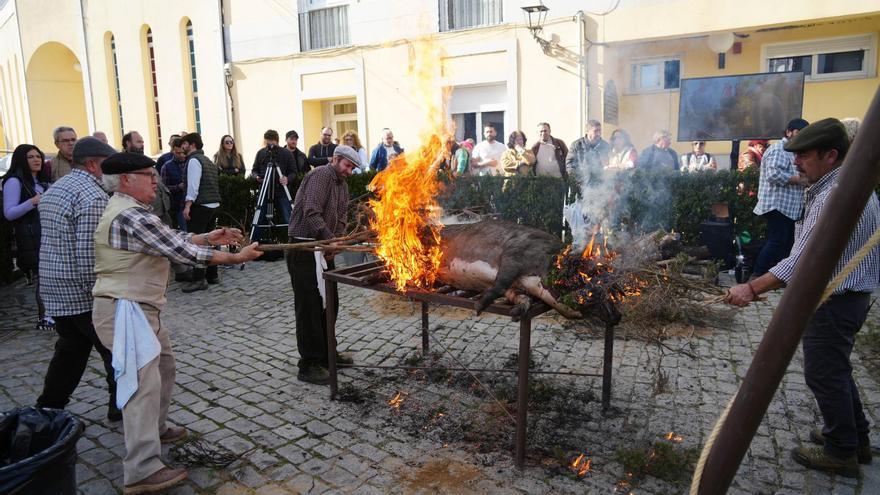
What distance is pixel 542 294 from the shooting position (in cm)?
394

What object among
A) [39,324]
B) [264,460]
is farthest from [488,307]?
[39,324]

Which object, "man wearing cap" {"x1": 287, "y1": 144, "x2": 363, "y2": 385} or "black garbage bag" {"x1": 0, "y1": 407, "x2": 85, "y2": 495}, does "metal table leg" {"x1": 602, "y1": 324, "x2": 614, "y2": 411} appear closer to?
"man wearing cap" {"x1": 287, "y1": 144, "x2": 363, "y2": 385}

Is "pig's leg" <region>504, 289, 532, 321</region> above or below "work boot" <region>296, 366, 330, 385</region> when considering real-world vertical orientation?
above

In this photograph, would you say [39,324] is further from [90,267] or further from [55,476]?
[55,476]

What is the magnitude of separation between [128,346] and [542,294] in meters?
2.77

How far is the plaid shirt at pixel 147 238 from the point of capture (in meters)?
3.60

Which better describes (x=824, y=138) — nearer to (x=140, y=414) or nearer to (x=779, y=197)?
(x=779, y=197)

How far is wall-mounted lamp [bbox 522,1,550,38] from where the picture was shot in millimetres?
12750

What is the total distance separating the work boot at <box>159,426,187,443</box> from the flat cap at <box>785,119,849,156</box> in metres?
4.81

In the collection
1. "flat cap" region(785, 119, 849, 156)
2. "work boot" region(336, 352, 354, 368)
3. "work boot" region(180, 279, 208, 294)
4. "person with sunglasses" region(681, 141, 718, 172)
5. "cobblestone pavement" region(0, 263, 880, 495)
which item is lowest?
"cobblestone pavement" region(0, 263, 880, 495)

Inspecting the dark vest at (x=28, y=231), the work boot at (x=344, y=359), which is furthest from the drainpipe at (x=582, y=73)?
the dark vest at (x=28, y=231)

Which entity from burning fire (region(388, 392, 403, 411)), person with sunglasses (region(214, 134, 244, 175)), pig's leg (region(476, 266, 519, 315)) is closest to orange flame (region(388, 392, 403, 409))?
burning fire (region(388, 392, 403, 411))

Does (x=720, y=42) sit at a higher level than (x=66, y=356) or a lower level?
higher

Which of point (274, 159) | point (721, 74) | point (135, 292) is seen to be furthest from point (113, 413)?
point (721, 74)
